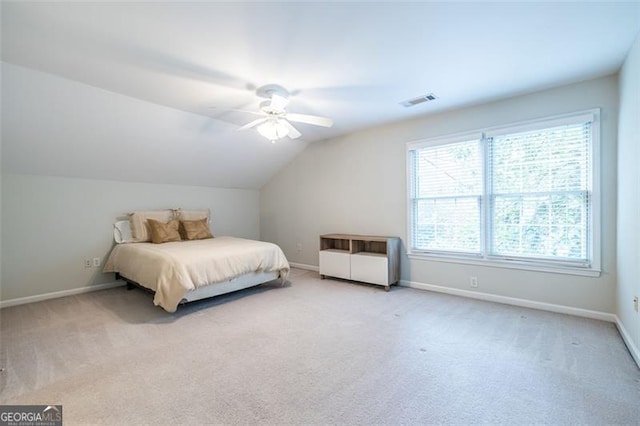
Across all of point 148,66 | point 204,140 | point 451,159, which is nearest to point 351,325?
point 451,159

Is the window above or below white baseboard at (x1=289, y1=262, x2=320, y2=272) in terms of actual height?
above

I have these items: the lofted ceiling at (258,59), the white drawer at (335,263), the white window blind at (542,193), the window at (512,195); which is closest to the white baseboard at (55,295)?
the lofted ceiling at (258,59)

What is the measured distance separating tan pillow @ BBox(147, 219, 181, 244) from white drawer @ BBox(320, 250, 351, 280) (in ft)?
7.83

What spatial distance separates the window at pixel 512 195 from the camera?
9.90 feet

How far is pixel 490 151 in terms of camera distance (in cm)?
357

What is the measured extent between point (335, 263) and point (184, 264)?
89.9 inches

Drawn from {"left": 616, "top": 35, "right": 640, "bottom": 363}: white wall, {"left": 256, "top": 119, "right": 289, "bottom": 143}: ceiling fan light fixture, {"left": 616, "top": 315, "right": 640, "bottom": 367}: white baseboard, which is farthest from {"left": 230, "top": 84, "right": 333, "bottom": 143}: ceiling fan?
{"left": 616, "top": 315, "right": 640, "bottom": 367}: white baseboard

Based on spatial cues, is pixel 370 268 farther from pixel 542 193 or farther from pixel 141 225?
pixel 141 225

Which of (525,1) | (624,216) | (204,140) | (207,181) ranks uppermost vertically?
(525,1)

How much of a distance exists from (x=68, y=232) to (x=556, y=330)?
6.00 meters

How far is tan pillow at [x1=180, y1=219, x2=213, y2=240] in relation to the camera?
4.80 m

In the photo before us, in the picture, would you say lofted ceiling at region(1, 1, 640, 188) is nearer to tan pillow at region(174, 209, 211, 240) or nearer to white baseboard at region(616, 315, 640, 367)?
tan pillow at region(174, 209, 211, 240)

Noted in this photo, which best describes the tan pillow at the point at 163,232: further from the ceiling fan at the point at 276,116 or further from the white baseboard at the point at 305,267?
the ceiling fan at the point at 276,116

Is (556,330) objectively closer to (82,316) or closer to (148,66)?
(148,66)
